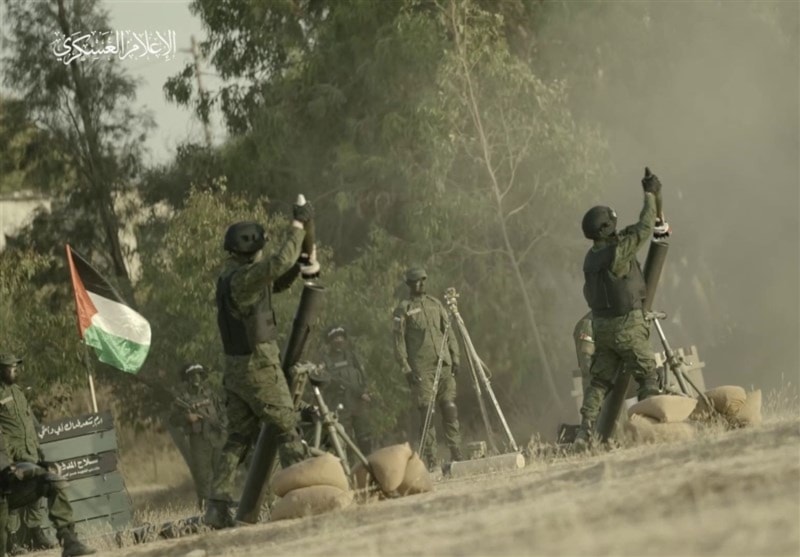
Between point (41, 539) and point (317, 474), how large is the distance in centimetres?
757

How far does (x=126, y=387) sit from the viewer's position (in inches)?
1215

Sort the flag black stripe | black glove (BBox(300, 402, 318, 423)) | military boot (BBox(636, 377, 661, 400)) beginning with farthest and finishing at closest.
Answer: the flag black stripe, military boot (BBox(636, 377, 661, 400)), black glove (BBox(300, 402, 318, 423))

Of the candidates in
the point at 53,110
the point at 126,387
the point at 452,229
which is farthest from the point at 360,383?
the point at 53,110

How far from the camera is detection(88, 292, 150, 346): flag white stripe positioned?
67.1 feet

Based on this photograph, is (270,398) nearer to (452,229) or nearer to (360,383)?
(360,383)

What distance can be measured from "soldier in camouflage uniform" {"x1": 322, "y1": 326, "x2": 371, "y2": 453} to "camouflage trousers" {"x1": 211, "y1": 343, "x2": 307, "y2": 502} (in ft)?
26.9

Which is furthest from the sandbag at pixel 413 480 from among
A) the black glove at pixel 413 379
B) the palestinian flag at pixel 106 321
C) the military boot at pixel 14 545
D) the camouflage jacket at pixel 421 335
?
the palestinian flag at pixel 106 321

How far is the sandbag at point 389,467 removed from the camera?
39.4ft

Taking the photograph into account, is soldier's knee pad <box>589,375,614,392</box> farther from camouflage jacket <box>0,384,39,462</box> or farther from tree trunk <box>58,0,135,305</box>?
tree trunk <box>58,0,135,305</box>

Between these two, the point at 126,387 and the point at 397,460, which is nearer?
the point at 397,460

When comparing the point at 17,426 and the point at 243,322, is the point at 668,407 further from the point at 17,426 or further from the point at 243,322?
the point at 17,426

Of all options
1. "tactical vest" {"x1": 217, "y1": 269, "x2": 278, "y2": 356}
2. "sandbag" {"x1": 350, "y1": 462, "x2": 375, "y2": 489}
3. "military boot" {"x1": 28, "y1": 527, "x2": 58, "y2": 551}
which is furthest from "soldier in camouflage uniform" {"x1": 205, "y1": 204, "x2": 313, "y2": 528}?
"military boot" {"x1": 28, "y1": 527, "x2": 58, "y2": 551}

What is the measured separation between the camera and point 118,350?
20469 millimetres

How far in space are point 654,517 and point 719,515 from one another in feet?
1.38
